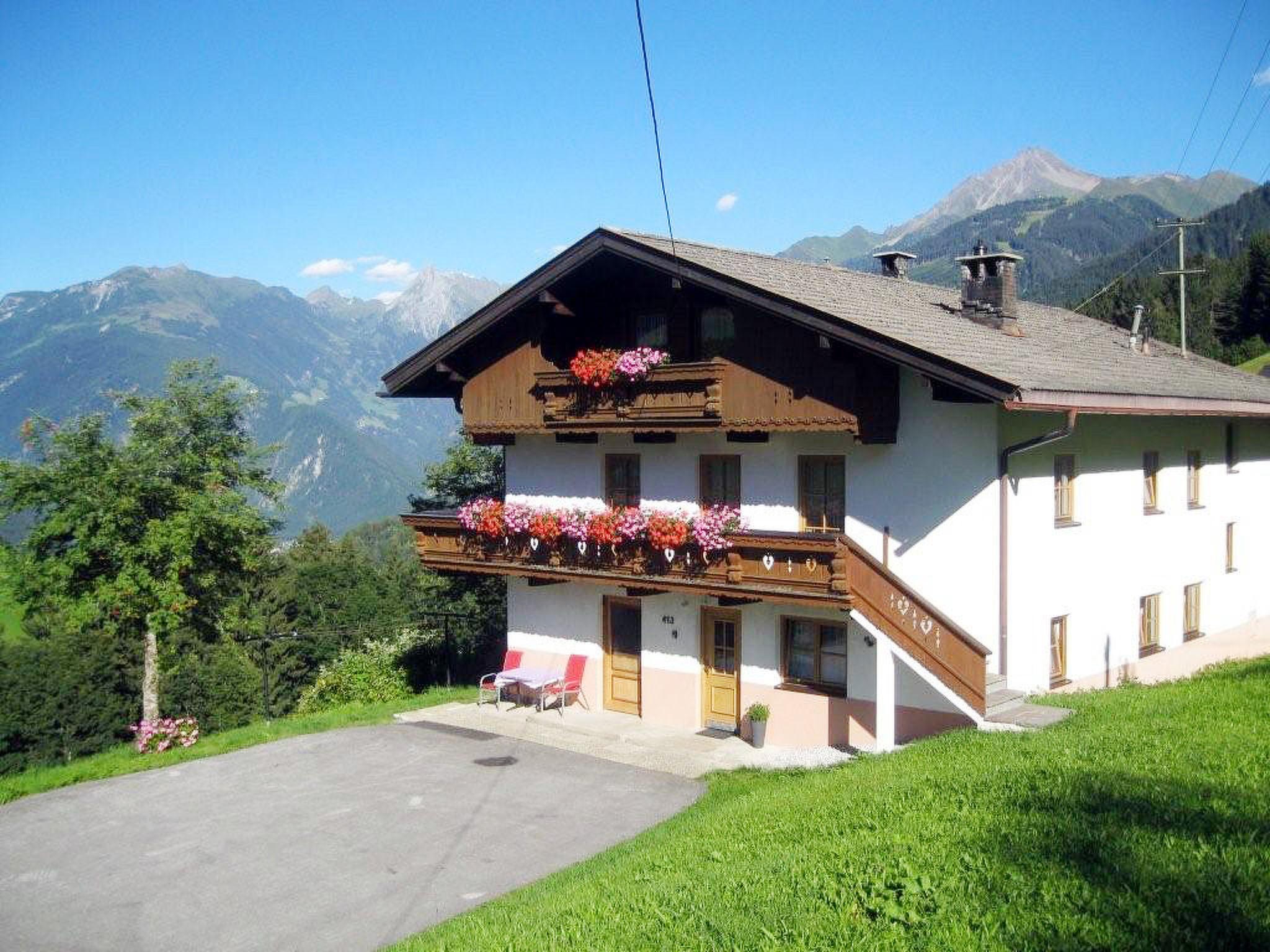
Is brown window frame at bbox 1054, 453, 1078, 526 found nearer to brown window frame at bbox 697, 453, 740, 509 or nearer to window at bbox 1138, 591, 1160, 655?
window at bbox 1138, 591, 1160, 655

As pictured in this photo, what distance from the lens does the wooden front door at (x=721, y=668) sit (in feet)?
57.8

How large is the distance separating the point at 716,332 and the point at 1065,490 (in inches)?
226

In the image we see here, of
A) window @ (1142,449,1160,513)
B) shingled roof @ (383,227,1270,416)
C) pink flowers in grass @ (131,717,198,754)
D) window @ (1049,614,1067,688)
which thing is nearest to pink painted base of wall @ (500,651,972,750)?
window @ (1049,614,1067,688)

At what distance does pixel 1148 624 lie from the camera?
61.3 ft

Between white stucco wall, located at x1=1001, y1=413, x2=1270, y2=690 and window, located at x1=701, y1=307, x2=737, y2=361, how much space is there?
437cm

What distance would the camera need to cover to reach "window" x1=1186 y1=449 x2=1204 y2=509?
20164 millimetres

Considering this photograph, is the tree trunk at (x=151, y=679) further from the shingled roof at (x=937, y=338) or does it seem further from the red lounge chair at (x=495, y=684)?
the shingled roof at (x=937, y=338)

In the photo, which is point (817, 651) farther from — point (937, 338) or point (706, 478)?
point (937, 338)

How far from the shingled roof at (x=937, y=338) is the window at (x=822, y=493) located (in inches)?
89.1

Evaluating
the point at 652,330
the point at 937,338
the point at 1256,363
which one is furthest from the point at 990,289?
the point at 1256,363

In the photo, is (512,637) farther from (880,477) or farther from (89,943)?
(89,943)

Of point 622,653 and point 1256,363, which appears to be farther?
point 1256,363

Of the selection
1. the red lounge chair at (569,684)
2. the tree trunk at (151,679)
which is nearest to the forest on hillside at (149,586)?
the tree trunk at (151,679)

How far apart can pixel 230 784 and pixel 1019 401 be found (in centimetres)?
1186
